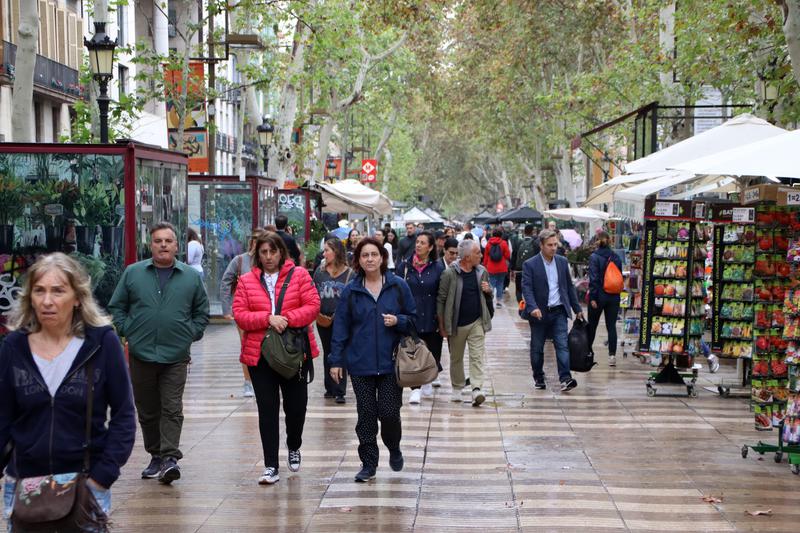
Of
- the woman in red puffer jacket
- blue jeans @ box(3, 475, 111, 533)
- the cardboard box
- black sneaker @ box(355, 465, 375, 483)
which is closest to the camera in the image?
blue jeans @ box(3, 475, 111, 533)

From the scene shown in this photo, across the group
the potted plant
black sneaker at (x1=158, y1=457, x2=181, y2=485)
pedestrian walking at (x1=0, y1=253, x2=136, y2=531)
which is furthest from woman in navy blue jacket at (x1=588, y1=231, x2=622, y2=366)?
pedestrian walking at (x1=0, y1=253, x2=136, y2=531)

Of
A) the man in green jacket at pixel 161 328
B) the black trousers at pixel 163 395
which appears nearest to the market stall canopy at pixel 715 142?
the man in green jacket at pixel 161 328

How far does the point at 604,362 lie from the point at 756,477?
812 cm

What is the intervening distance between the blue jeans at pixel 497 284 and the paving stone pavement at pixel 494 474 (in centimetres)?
1336

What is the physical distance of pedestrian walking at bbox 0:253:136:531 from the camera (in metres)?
4.52

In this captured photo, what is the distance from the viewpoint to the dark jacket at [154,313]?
820 centimetres

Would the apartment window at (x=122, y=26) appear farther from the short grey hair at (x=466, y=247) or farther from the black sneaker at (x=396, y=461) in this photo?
the black sneaker at (x=396, y=461)

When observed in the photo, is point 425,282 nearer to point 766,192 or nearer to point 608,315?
point 766,192

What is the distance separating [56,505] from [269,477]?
3.87m

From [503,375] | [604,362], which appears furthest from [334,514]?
[604,362]

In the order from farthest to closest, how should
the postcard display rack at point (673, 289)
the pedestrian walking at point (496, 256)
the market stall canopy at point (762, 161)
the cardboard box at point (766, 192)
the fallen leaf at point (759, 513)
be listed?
1. the pedestrian walking at point (496, 256)
2. the postcard display rack at point (673, 289)
3. the cardboard box at point (766, 192)
4. the market stall canopy at point (762, 161)
5. the fallen leaf at point (759, 513)

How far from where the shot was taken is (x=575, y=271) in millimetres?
30438

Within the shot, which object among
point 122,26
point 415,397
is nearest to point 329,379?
point 415,397

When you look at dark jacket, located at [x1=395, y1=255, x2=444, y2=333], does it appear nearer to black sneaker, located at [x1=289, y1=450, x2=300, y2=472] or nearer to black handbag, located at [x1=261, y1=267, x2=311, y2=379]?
black sneaker, located at [x1=289, y1=450, x2=300, y2=472]
